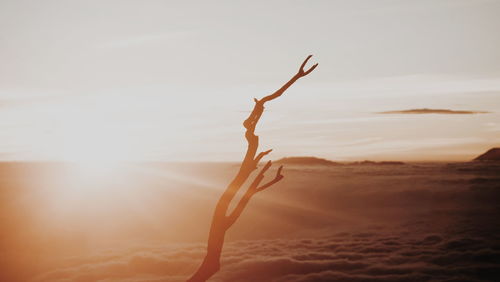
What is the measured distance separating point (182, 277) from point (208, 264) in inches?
384

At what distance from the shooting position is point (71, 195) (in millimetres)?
44312

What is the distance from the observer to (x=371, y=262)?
1756cm

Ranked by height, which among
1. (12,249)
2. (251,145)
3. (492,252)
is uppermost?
(251,145)

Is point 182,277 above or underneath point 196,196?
underneath

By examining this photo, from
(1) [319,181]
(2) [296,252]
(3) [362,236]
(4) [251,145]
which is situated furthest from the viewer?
(1) [319,181]

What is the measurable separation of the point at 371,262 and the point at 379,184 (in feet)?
90.2

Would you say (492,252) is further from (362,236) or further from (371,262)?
(362,236)

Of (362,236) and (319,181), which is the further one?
(319,181)

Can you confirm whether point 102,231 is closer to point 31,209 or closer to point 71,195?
point 31,209

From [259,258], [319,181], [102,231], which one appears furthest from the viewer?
[319,181]

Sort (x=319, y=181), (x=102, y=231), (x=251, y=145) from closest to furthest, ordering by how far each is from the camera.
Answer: (x=251, y=145) < (x=102, y=231) < (x=319, y=181)

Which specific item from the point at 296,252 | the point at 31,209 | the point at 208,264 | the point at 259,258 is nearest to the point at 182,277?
the point at 259,258

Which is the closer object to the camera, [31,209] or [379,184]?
[31,209]

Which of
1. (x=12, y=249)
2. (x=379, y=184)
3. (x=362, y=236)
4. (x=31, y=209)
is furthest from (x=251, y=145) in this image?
(x=379, y=184)
